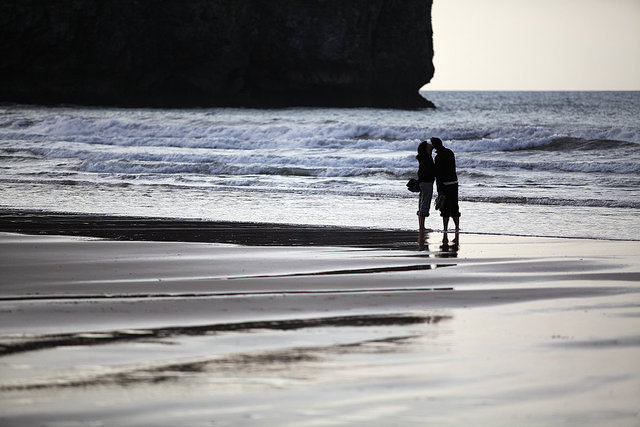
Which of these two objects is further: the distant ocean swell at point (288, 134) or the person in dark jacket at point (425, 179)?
the distant ocean swell at point (288, 134)

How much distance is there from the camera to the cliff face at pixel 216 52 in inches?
2876

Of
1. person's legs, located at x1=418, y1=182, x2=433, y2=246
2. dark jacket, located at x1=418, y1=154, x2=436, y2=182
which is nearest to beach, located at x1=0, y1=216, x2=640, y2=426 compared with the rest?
person's legs, located at x1=418, y1=182, x2=433, y2=246

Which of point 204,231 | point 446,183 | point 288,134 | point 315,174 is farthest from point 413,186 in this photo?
point 288,134

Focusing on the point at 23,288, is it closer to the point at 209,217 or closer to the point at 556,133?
the point at 209,217

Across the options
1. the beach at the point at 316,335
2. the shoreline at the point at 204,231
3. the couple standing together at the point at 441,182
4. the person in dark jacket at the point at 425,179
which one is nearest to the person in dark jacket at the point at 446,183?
the couple standing together at the point at 441,182

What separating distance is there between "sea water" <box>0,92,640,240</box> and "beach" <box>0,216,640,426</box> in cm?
428

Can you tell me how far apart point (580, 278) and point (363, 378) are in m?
4.32

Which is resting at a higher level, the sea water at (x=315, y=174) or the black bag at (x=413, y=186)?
the black bag at (x=413, y=186)

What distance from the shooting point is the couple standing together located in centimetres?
1356

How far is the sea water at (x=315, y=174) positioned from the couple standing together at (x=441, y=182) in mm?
355

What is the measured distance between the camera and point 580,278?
9109mm

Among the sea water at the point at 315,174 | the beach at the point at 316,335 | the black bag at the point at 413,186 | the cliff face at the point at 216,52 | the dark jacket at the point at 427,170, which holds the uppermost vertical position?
the cliff face at the point at 216,52

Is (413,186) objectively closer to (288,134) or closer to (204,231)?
(204,231)

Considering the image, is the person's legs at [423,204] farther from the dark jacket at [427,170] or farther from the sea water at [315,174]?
the sea water at [315,174]
